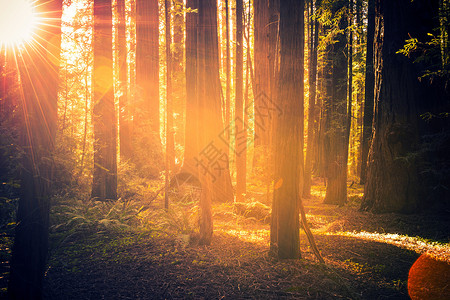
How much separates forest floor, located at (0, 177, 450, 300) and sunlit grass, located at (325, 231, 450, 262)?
0.05ft

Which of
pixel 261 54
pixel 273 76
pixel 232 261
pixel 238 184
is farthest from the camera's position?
pixel 261 54

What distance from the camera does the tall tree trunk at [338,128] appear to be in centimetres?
1121

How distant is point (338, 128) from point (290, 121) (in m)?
7.97

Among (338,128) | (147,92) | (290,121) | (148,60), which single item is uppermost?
(148,60)

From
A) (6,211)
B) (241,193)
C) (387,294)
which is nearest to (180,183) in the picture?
(241,193)

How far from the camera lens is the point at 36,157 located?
3.63 meters

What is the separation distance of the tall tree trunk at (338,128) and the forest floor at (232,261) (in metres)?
4.08

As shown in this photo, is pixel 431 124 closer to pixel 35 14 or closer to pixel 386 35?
pixel 386 35

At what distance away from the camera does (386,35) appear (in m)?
7.73

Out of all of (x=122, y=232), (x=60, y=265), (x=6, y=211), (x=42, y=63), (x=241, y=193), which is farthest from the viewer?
(x=241, y=193)

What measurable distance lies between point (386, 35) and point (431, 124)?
9.60 ft

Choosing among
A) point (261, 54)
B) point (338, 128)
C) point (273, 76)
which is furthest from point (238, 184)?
point (261, 54)

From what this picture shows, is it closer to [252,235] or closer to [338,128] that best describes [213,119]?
[252,235]

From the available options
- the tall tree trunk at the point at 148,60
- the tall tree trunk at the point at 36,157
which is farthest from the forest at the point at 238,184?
the tall tree trunk at the point at 148,60
